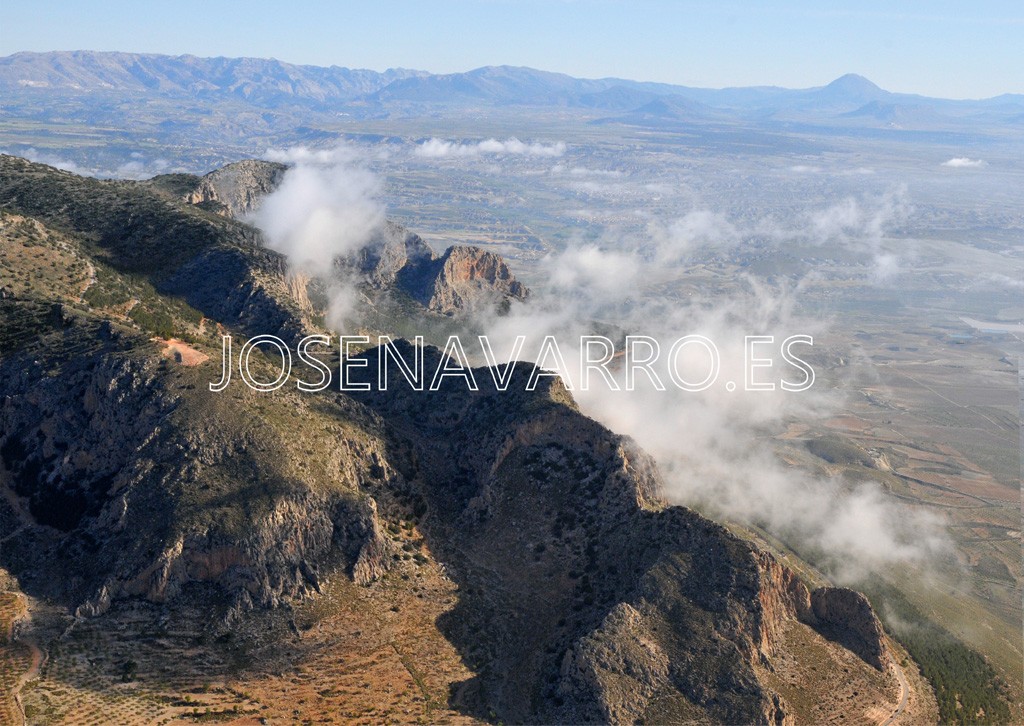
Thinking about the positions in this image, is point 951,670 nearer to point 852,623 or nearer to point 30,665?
point 852,623

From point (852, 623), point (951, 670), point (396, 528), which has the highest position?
point (396, 528)

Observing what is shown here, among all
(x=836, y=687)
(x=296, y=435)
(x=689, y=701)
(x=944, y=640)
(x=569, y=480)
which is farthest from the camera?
(x=944, y=640)

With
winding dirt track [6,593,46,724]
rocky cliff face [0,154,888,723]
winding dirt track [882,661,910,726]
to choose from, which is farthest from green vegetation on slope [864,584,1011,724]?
winding dirt track [6,593,46,724]

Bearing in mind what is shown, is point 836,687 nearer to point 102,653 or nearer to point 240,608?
point 240,608

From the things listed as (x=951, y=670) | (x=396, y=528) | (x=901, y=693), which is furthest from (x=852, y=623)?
(x=396, y=528)

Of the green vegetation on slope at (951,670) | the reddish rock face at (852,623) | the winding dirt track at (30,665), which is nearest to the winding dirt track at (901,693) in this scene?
the reddish rock face at (852,623)

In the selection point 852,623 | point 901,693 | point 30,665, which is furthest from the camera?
point 852,623

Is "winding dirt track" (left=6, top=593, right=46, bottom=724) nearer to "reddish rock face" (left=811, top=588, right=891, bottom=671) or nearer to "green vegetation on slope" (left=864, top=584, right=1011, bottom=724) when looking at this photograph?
"reddish rock face" (left=811, top=588, right=891, bottom=671)

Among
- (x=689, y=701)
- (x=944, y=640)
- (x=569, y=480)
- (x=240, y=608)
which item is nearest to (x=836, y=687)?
(x=689, y=701)

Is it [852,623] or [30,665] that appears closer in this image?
[30,665]

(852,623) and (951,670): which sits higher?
(852,623)

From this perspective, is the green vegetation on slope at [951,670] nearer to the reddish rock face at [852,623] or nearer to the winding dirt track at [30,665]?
the reddish rock face at [852,623]
